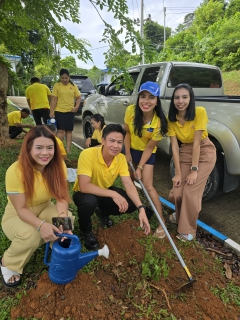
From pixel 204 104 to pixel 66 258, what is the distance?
8.31 feet

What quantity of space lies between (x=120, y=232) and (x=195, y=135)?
1320 mm

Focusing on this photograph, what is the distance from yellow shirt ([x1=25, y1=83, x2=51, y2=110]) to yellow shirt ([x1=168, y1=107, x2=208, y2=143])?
389cm

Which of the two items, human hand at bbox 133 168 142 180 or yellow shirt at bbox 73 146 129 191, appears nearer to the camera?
yellow shirt at bbox 73 146 129 191

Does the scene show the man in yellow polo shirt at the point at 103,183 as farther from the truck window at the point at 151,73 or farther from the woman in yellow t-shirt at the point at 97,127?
→ the truck window at the point at 151,73

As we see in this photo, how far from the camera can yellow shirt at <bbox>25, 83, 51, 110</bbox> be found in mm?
5492

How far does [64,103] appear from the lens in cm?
479

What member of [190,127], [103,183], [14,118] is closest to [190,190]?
[190,127]

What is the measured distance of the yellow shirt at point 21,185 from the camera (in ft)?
5.73

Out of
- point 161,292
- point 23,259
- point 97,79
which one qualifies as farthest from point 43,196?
point 97,79

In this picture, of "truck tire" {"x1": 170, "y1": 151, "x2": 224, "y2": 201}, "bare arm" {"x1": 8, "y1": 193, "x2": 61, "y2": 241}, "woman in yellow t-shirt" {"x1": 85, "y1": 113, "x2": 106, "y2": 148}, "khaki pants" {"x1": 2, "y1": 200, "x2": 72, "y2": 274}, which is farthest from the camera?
"woman in yellow t-shirt" {"x1": 85, "y1": 113, "x2": 106, "y2": 148}

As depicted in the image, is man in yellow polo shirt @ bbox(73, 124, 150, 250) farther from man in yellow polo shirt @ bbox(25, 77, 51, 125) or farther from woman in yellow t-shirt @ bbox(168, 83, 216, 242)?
man in yellow polo shirt @ bbox(25, 77, 51, 125)

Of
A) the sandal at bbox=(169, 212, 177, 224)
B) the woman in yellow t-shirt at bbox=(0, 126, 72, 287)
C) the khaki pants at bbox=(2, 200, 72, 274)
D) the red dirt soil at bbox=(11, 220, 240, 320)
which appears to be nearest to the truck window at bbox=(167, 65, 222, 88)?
the sandal at bbox=(169, 212, 177, 224)

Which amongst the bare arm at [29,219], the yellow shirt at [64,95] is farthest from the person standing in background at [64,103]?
the bare arm at [29,219]

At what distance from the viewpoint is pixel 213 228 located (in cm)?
285
